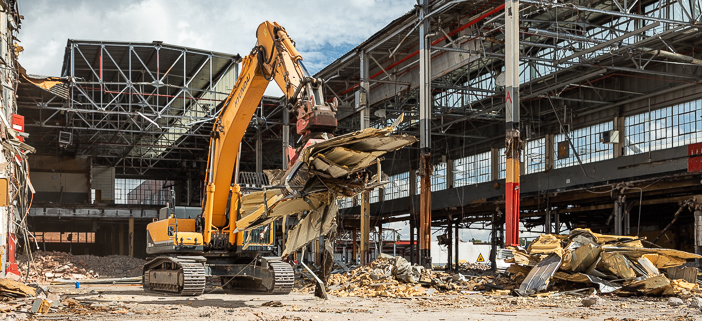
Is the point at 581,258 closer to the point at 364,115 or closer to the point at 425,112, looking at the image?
the point at 425,112

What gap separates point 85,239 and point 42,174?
24.6ft

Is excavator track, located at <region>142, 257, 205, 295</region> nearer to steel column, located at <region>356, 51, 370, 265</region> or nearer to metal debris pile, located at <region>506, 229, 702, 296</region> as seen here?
metal debris pile, located at <region>506, 229, 702, 296</region>

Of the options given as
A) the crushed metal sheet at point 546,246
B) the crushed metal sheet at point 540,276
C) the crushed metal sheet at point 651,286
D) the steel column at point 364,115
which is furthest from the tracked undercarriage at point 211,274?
the steel column at point 364,115

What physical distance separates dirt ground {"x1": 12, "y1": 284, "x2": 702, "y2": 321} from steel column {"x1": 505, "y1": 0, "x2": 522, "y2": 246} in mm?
4117

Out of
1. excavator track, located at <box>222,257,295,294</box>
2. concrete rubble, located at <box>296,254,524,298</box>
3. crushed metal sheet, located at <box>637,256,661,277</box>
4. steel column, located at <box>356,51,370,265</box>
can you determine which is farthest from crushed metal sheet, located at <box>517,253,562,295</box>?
steel column, located at <box>356,51,370,265</box>

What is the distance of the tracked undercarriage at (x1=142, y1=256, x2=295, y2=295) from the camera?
15109 mm

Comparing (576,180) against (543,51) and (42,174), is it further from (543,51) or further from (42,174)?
(42,174)

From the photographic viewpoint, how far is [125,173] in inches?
2144

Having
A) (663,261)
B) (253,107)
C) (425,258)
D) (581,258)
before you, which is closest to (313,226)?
(253,107)

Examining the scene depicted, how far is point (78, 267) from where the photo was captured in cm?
3238

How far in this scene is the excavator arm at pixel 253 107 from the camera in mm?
10789

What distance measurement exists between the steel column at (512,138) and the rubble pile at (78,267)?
764 inches

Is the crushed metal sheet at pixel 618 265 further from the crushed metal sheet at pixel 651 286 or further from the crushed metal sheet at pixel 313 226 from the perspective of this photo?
the crushed metal sheet at pixel 313 226

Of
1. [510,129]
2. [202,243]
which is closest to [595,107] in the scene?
[510,129]
